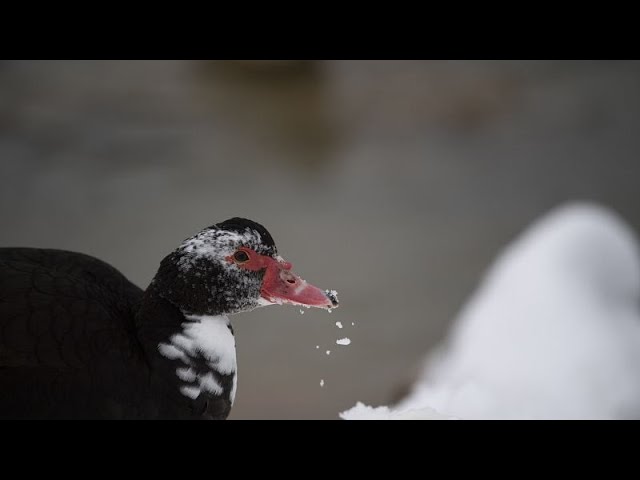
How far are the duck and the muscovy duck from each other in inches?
20.4

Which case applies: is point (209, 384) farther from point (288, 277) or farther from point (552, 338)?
point (552, 338)

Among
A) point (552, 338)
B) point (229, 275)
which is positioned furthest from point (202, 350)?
point (552, 338)

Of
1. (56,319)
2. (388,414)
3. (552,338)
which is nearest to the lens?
(56,319)

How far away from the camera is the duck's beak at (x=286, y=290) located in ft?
3.62

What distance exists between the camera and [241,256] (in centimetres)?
109

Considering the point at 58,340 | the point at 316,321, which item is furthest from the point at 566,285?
the point at 58,340

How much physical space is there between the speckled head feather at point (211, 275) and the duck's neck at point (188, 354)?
20 mm

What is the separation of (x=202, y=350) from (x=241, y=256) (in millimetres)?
158

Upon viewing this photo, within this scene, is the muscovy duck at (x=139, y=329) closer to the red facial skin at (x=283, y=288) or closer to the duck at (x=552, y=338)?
the red facial skin at (x=283, y=288)

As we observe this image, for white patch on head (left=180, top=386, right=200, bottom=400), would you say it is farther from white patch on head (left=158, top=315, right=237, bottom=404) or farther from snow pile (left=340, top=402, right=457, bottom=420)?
snow pile (left=340, top=402, right=457, bottom=420)

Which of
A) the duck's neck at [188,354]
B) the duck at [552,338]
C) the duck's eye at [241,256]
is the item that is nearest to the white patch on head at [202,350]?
the duck's neck at [188,354]

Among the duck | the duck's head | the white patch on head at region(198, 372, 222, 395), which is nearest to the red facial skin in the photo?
the duck's head
